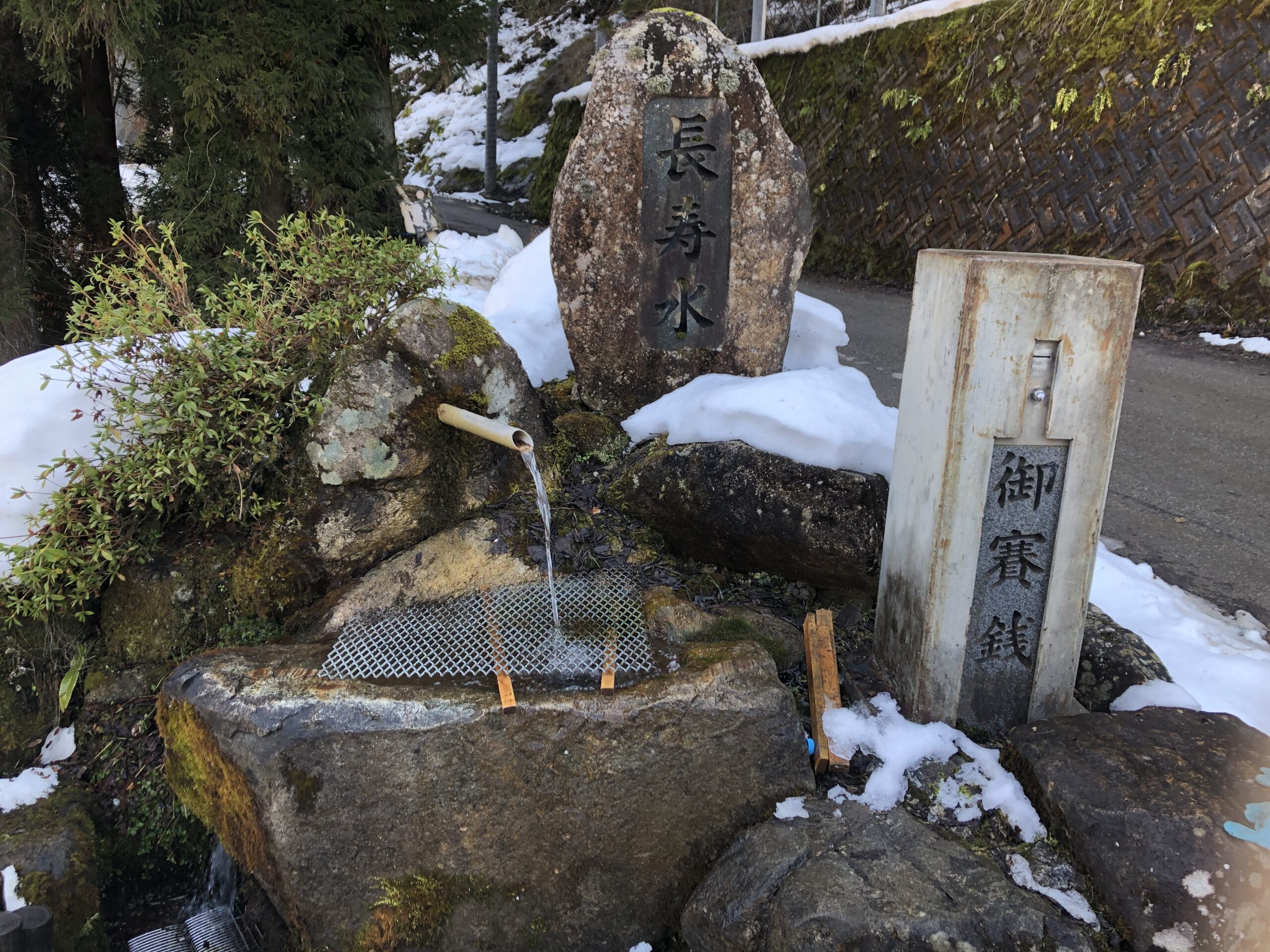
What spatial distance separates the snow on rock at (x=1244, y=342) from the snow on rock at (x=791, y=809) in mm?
7266

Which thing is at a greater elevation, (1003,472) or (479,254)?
(479,254)

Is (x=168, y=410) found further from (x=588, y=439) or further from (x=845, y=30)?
(x=845, y=30)

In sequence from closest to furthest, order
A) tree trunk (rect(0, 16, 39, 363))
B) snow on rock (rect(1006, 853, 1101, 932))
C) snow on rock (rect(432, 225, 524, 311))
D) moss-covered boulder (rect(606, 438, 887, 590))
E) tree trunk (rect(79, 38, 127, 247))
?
snow on rock (rect(1006, 853, 1101, 932))
moss-covered boulder (rect(606, 438, 887, 590))
tree trunk (rect(0, 16, 39, 363))
tree trunk (rect(79, 38, 127, 247))
snow on rock (rect(432, 225, 524, 311))

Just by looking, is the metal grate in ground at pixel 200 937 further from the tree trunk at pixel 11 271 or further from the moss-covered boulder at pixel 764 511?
the tree trunk at pixel 11 271

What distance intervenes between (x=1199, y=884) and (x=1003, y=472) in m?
1.36

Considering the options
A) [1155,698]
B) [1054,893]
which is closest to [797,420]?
[1155,698]

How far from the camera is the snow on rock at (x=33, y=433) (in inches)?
140

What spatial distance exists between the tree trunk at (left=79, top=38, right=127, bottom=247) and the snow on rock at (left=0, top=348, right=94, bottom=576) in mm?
4569

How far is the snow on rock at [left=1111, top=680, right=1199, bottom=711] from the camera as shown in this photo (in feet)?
10.0

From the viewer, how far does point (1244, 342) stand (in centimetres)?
753

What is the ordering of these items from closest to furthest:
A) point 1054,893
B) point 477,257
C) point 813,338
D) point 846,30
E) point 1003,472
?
point 1054,893, point 1003,472, point 813,338, point 477,257, point 846,30

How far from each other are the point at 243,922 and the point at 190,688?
1.09 meters

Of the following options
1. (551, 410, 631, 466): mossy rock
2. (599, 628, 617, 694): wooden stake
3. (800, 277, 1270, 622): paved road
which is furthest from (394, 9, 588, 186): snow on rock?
(599, 628, 617, 694): wooden stake

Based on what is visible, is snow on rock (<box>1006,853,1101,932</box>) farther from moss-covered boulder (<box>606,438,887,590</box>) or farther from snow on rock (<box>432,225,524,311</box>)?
snow on rock (<box>432,225,524,311</box>)
